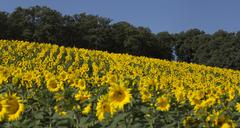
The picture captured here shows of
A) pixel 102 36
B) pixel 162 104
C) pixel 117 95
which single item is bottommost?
pixel 162 104

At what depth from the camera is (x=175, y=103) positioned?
8.96 meters

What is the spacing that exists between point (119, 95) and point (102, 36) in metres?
77.0

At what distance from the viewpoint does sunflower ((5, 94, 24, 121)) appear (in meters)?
6.04

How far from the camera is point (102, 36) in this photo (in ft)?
273

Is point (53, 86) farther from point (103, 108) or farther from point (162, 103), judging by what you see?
point (103, 108)

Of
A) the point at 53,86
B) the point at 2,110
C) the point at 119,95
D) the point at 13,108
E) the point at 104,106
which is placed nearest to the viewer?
the point at 2,110

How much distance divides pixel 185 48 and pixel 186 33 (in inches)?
319

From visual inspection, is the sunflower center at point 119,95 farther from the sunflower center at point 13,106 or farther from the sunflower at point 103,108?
the sunflower center at point 13,106

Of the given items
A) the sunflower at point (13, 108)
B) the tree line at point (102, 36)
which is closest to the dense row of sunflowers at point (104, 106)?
the sunflower at point (13, 108)

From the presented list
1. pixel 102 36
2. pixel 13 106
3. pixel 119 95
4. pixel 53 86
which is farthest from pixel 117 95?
pixel 102 36

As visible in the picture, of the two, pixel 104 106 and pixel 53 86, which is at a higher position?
pixel 53 86

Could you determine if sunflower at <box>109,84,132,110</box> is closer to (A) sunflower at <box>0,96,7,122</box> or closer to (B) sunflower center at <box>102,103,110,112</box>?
(B) sunflower center at <box>102,103,110,112</box>

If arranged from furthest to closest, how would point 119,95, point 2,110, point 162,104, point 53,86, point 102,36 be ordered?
point 102,36, point 53,86, point 162,104, point 119,95, point 2,110

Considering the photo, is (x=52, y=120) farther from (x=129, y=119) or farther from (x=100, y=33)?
(x=100, y=33)
